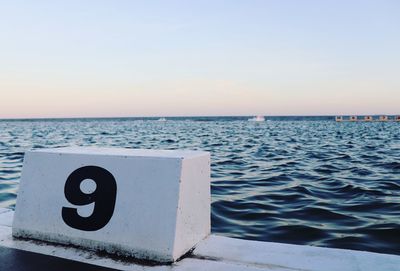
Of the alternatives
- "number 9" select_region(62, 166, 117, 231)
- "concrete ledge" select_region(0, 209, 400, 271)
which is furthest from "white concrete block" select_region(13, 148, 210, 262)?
"concrete ledge" select_region(0, 209, 400, 271)

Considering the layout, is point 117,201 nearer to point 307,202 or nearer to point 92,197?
point 92,197

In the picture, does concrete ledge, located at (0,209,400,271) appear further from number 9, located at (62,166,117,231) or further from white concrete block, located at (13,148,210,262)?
number 9, located at (62,166,117,231)

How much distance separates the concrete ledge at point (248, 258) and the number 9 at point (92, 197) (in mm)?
241

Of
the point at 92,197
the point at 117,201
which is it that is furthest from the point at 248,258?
the point at 92,197

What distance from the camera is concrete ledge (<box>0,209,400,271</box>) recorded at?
2545mm

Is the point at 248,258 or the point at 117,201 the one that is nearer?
the point at 248,258

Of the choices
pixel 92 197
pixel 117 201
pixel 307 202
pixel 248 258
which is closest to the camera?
pixel 248 258

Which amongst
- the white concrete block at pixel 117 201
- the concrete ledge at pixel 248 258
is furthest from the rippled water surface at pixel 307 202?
the white concrete block at pixel 117 201

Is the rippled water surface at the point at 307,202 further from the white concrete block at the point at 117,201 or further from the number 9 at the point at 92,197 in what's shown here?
the number 9 at the point at 92,197

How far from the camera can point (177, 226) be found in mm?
2760

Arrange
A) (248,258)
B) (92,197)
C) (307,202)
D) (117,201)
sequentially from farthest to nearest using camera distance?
(307,202), (92,197), (117,201), (248,258)

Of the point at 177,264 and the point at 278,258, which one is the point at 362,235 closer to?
the point at 278,258

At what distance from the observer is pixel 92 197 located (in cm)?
318

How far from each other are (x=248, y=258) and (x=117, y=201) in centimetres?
121
